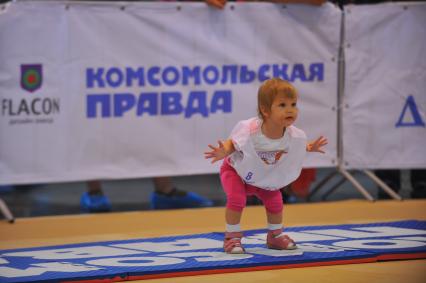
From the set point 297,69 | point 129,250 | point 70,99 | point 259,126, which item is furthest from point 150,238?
point 297,69

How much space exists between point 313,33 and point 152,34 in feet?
4.24

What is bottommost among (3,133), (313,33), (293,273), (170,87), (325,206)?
(293,273)

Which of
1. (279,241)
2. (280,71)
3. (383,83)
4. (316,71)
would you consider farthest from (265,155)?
(383,83)

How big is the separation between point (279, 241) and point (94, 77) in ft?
7.71

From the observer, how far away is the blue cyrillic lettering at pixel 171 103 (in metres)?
6.45

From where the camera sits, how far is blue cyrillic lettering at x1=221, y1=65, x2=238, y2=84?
6605 mm

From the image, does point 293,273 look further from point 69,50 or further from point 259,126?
point 69,50

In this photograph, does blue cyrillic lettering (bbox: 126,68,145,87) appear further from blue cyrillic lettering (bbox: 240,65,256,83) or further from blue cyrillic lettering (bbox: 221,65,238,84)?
blue cyrillic lettering (bbox: 240,65,256,83)

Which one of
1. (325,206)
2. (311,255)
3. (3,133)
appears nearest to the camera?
(311,255)

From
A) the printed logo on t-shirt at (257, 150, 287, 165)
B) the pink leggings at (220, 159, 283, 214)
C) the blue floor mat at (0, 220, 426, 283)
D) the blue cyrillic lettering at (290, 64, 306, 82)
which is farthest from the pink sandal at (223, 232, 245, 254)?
the blue cyrillic lettering at (290, 64, 306, 82)

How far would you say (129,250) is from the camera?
14.9 ft

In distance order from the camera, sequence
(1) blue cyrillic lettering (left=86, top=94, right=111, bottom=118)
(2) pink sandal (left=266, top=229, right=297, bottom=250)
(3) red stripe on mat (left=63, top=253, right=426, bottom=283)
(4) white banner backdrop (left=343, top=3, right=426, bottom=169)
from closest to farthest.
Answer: (3) red stripe on mat (left=63, top=253, right=426, bottom=283)
(2) pink sandal (left=266, top=229, right=297, bottom=250)
(1) blue cyrillic lettering (left=86, top=94, right=111, bottom=118)
(4) white banner backdrop (left=343, top=3, right=426, bottom=169)

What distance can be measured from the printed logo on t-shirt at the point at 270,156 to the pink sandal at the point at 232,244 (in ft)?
1.40

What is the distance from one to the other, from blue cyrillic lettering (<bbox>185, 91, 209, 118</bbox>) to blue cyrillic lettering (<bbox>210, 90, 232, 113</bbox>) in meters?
0.06
